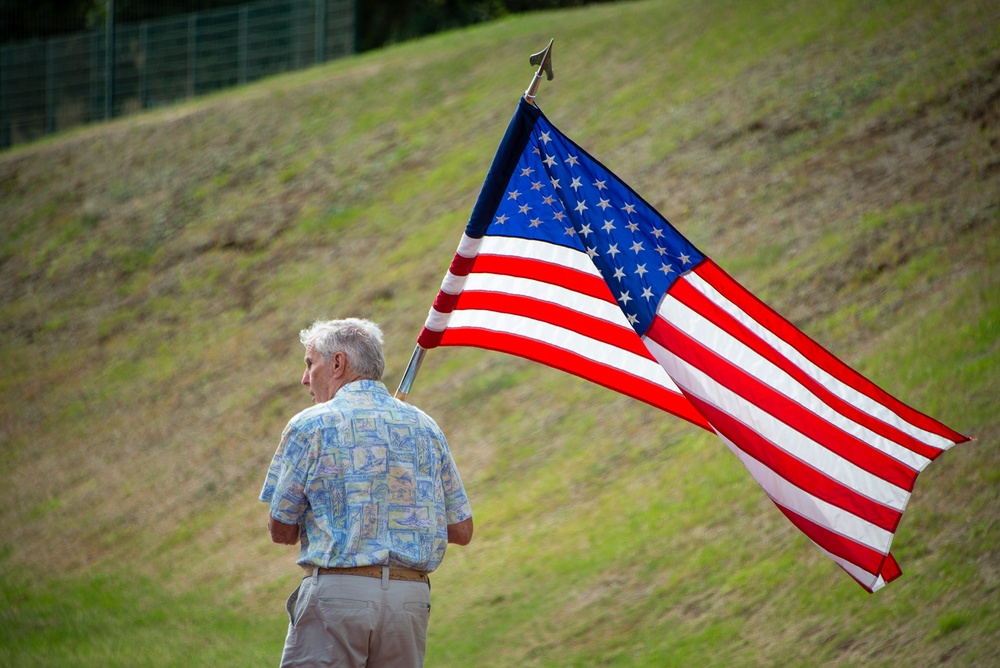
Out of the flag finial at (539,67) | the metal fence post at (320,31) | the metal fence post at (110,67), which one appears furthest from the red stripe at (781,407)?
the metal fence post at (110,67)

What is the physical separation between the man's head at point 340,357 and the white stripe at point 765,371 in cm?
141

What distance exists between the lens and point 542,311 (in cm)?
513

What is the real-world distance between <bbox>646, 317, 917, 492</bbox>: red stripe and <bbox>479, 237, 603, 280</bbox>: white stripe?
0.55 meters

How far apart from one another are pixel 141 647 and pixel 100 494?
4.78 metres

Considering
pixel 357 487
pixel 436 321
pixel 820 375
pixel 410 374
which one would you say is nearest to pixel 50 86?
pixel 436 321

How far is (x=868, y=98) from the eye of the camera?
13406 millimetres

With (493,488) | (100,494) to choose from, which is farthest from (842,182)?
(100,494)

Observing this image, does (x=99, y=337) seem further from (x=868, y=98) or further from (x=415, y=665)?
(x=415, y=665)

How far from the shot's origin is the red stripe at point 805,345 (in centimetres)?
465

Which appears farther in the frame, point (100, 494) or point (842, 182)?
point (100, 494)

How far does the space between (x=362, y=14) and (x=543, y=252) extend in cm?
2991

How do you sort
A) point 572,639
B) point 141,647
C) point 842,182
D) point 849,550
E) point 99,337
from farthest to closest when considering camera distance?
point 99,337, point 842,182, point 141,647, point 572,639, point 849,550

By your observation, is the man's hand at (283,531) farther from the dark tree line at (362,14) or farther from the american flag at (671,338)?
the dark tree line at (362,14)

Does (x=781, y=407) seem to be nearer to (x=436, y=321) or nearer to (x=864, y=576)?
(x=864, y=576)
